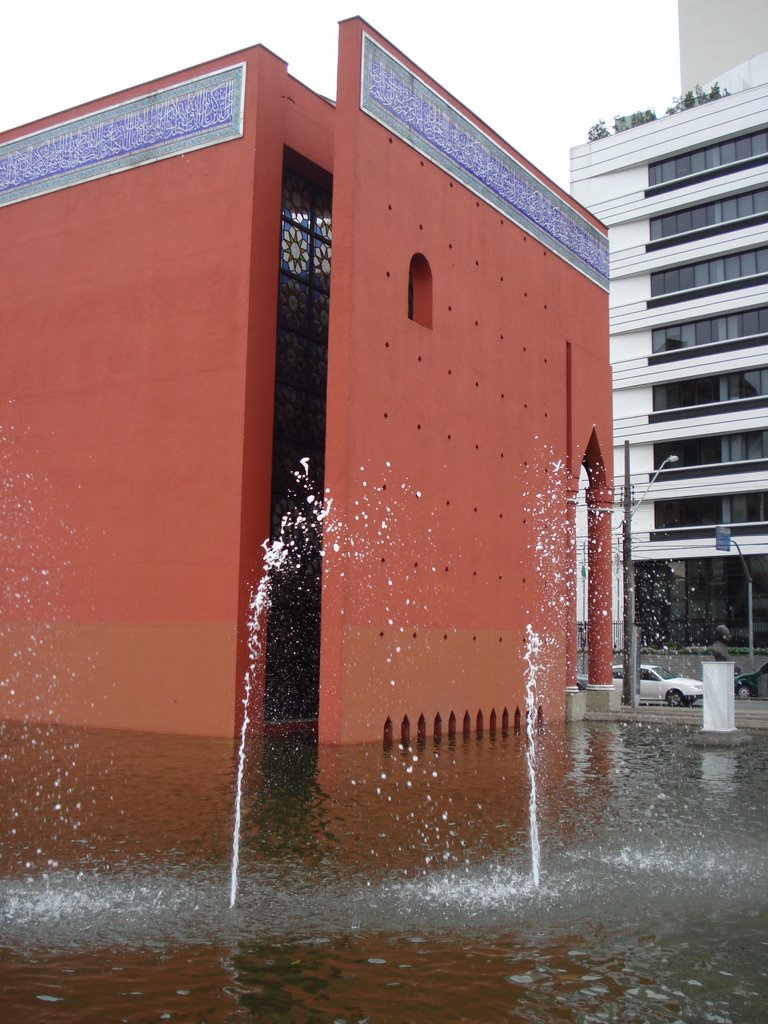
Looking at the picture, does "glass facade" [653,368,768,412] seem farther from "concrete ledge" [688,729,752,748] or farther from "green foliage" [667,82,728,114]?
"concrete ledge" [688,729,752,748]

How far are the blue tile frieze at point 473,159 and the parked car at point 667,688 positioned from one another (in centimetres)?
1099

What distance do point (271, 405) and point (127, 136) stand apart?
4731 mm

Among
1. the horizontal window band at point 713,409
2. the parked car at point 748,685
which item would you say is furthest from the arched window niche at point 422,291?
the horizontal window band at point 713,409

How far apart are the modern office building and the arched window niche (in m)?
25.4

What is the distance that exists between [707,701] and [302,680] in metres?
6.01

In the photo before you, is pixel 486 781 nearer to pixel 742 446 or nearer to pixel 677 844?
pixel 677 844

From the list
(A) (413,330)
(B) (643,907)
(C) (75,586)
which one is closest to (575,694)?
(A) (413,330)

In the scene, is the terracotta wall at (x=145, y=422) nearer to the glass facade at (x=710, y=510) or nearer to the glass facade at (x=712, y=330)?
the glass facade at (x=710, y=510)

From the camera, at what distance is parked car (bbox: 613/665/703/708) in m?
26.5

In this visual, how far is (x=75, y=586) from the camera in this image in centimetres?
1482

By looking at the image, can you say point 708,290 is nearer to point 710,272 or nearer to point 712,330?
point 710,272

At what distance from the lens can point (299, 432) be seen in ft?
51.6

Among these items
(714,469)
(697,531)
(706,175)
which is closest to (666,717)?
(697,531)

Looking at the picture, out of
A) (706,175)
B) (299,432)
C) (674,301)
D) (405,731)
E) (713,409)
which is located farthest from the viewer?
(674,301)
